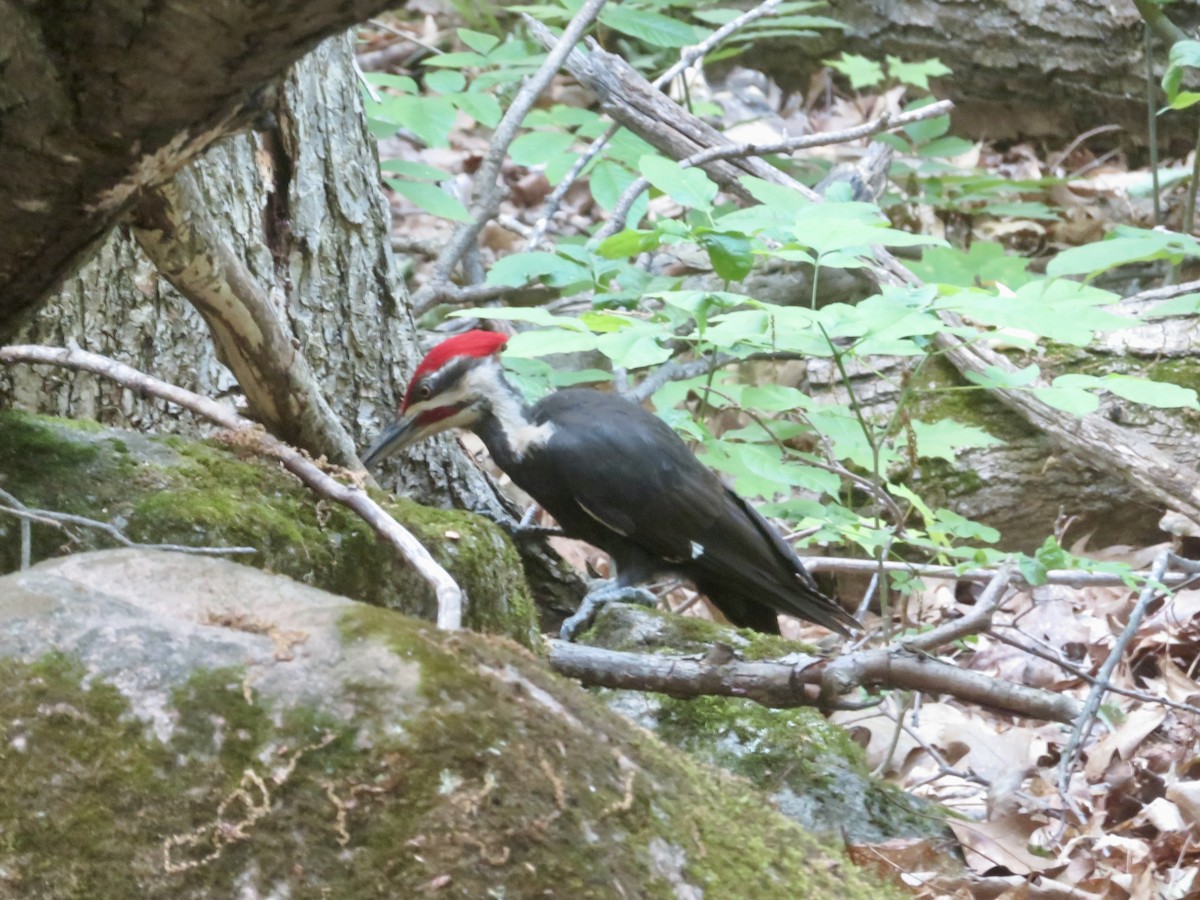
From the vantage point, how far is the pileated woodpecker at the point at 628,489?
121 inches

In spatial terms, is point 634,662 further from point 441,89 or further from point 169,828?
point 441,89

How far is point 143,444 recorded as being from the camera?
1.88 metres

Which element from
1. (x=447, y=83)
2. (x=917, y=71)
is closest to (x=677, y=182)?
(x=447, y=83)

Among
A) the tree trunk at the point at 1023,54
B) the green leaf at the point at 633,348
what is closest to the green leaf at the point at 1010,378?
the green leaf at the point at 633,348

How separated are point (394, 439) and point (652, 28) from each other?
6.73 ft

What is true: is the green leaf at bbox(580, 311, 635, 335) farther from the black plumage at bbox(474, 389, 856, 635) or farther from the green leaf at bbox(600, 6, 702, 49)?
the green leaf at bbox(600, 6, 702, 49)

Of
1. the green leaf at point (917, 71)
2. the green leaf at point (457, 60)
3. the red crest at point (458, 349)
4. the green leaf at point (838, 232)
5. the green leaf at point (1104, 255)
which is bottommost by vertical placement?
the red crest at point (458, 349)

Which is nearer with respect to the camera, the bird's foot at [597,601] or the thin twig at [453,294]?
the bird's foot at [597,601]

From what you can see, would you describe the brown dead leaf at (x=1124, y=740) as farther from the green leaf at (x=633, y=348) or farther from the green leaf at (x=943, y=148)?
the green leaf at (x=943, y=148)

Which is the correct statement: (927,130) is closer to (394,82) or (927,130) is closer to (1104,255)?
(394,82)

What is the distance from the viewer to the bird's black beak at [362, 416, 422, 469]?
2.75 m

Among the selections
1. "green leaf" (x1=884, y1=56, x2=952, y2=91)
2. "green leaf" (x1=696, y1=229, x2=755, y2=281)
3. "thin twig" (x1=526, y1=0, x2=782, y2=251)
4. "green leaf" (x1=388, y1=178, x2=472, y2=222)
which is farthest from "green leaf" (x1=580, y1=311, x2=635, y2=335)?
"green leaf" (x1=884, y1=56, x2=952, y2=91)

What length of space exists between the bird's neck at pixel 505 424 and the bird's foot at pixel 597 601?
0.44 metres

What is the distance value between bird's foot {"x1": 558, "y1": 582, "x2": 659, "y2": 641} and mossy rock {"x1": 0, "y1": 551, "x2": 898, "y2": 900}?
152cm
